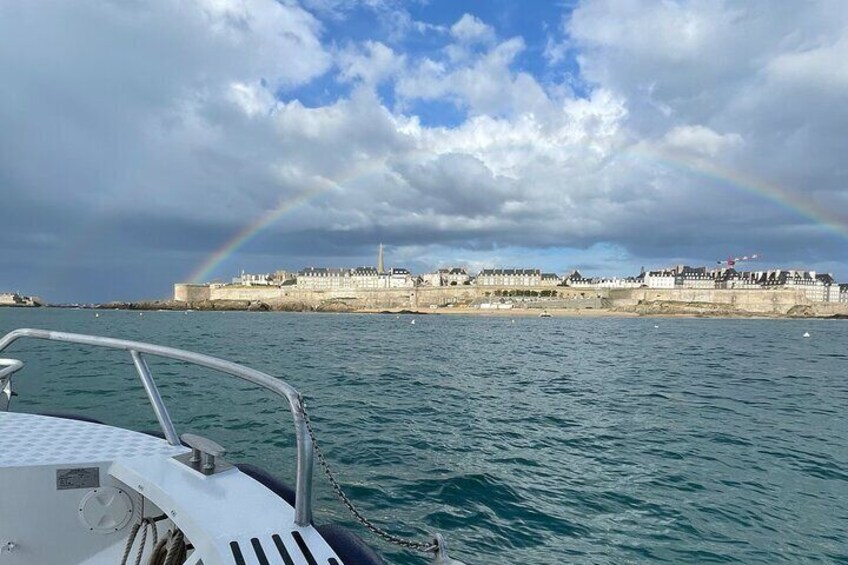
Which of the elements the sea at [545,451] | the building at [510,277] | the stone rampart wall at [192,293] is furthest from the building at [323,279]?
the sea at [545,451]

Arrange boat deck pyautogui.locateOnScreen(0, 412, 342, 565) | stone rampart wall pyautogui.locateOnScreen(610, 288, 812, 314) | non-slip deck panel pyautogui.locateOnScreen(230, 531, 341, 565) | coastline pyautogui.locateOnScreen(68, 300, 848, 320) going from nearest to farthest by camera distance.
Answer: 1. non-slip deck panel pyautogui.locateOnScreen(230, 531, 341, 565)
2. boat deck pyautogui.locateOnScreen(0, 412, 342, 565)
3. coastline pyautogui.locateOnScreen(68, 300, 848, 320)
4. stone rampart wall pyautogui.locateOnScreen(610, 288, 812, 314)

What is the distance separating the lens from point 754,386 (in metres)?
21.0

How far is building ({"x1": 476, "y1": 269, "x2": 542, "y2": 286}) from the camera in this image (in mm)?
184625

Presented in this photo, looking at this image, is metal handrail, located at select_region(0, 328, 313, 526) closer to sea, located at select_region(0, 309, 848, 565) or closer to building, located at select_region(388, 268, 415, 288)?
sea, located at select_region(0, 309, 848, 565)

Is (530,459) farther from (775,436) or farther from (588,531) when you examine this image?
(775,436)

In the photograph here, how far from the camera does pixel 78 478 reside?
322 centimetres

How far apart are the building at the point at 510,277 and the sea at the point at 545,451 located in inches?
6396

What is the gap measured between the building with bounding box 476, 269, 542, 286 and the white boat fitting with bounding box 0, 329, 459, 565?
181 m

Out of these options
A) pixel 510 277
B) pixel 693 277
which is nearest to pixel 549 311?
pixel 510 277

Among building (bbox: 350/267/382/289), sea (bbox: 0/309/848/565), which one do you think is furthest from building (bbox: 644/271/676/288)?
sea (bbox: 0/309/848/565)

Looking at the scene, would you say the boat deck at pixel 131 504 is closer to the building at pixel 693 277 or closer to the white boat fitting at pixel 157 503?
the white boat fitting at pixel 157 503

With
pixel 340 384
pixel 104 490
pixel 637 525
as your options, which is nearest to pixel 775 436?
pixel 637 525

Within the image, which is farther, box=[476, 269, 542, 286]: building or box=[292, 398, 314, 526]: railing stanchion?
box=[476, 269, 542, 286]: building

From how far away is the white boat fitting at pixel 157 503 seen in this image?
2512mm
